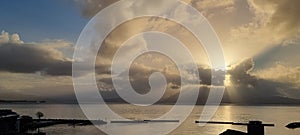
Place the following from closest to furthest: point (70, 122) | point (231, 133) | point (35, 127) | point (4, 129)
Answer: point (231, 133) < point (4, 129) < point (35, 127) < point (70, 122)

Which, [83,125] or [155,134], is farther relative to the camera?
→ [83,125]

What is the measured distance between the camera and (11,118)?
73.1 metres

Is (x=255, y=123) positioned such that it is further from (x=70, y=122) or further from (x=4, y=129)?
(x=70, y=122)

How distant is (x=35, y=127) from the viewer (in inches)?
4237

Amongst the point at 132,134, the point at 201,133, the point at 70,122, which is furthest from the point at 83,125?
the point at 201,133

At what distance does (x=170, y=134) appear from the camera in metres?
104

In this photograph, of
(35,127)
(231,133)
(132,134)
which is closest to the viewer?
(231,133)

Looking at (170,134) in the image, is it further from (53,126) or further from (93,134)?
(53,126)

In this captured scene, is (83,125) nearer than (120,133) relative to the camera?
No

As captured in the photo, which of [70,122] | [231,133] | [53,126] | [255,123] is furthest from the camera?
[70,122]

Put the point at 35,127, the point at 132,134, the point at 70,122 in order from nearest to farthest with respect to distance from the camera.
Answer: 1. the point at 132,134
2. the point at 35,127
3. the point at 70,122

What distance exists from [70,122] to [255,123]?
409ft

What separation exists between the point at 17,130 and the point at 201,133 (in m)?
51.0

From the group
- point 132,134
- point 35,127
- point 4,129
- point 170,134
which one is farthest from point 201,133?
point 4,129
